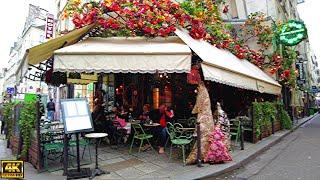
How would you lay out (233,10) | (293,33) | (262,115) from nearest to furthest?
(262,115)
(293,33)
(233,10)

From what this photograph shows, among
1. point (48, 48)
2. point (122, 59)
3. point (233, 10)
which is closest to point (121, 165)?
point (122, 59)

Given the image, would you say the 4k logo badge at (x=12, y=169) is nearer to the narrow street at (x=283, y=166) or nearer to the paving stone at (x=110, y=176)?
the paving stone at (x=110, y=176)

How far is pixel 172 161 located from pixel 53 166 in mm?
2990

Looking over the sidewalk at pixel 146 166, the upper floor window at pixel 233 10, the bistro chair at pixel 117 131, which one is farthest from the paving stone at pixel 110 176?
the upper floor window at pixel 233 10

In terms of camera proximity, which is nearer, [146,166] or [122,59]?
[122,59]

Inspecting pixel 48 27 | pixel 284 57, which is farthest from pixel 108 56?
pixel 48 27

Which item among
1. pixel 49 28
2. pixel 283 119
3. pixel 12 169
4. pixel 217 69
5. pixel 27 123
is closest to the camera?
pixel 12 169

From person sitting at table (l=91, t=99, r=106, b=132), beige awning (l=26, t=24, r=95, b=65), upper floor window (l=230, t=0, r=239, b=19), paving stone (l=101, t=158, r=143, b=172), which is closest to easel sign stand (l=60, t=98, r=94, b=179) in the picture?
paving stone (l=101, t=158, r=143, b=172)

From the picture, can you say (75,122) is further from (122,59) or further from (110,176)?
(122,59)

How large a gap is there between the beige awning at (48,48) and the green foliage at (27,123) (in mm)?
1113

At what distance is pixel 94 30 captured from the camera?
951 cm

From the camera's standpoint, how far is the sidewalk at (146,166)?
23.0 feet

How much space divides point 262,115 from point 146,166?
731 cm

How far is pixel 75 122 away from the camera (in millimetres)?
6824
